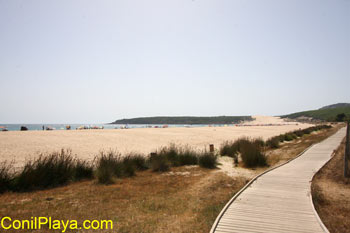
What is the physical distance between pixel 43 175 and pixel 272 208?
654cm

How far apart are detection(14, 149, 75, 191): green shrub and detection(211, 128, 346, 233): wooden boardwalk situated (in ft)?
18.2

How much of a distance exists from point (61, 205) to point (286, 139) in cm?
2171

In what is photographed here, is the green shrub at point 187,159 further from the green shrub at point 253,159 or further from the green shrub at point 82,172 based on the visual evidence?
the green shrub at point 82,172

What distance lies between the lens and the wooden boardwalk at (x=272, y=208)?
362 cm

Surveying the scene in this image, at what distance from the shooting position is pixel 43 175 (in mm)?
6691

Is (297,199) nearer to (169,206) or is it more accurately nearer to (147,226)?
(169,206)

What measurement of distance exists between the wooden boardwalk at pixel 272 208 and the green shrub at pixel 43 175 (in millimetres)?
5548

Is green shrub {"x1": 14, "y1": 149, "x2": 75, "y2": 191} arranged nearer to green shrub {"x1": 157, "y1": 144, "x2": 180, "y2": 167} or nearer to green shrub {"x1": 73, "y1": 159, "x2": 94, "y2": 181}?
green shrub {"x1": 73, "y1": 159, "x2": 94, "y2": 181}

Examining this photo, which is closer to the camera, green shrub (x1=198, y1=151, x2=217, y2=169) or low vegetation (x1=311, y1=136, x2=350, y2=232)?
low vegetation (x1=311, y1=136, x2=350, y2=232)

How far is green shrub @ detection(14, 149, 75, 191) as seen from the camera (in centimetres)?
629

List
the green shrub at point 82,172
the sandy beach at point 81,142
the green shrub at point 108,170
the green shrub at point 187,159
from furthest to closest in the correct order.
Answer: the sandy beach at point 81,142 < the green shrub at point 187,159 < the green shrub at point 82,172 < the green shrub at point 108,170

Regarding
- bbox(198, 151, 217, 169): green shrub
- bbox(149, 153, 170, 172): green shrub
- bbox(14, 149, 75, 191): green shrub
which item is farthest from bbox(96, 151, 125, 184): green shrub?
bbox(198, 151, 217, 169): green shrub

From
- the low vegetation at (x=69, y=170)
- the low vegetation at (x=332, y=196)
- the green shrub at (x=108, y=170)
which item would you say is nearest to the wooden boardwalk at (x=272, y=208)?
the low vegetation at (x=332, y=196)

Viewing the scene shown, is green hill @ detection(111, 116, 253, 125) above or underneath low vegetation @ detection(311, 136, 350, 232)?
above
